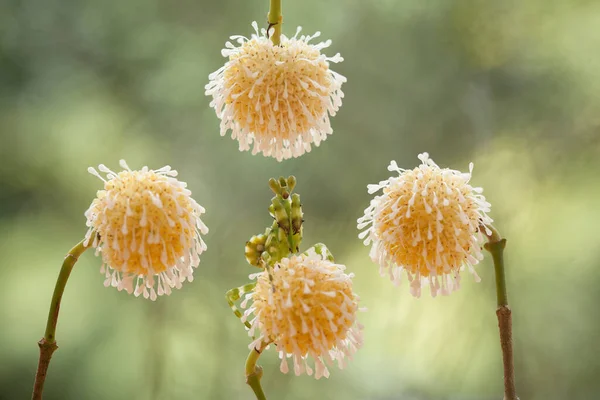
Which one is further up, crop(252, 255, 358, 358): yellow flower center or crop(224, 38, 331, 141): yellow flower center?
crop(224, 38, 331, 141): yellow flower center

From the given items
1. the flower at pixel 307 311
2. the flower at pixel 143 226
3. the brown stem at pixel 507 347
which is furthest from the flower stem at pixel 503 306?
the flower at pixel 143 226

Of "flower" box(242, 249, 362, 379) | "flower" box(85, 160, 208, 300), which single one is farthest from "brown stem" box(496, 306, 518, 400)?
"flower" box(85, 160, 208, 300)

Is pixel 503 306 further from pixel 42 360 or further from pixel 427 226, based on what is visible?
pixel 42 360

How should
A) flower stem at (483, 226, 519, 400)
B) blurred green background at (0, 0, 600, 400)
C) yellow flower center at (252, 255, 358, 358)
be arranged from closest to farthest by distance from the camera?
1. yellow flower center at (252, 255, 358, 358)
2. flower stem at (483, 226, 519, 400)
3. blurred green background at (0, 0, 600, 400)

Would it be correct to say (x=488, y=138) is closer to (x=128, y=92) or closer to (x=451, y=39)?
(x=451, y=39)

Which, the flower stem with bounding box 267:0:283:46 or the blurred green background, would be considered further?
the blurred green background

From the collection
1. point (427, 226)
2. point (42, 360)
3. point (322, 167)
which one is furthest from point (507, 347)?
point (322, 167)

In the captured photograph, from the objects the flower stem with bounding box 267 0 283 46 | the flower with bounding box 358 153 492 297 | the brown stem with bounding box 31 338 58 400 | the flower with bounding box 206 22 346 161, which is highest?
the flower stem with bounding box 267 0 283 46

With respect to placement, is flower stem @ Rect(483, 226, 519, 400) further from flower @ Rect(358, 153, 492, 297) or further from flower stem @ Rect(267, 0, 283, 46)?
flower stem @ Rect(267, 0, 283, 46)

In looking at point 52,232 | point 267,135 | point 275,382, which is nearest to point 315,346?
point 267,135
